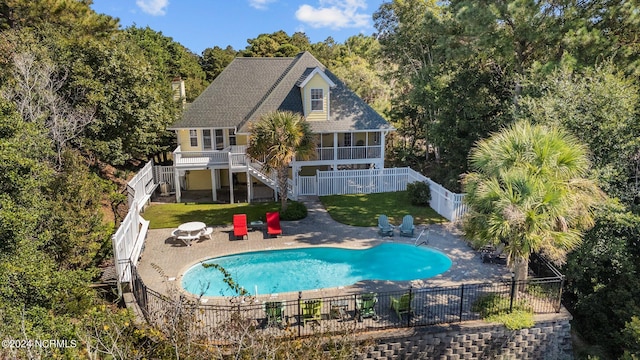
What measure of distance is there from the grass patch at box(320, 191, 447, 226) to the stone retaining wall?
9044 millimetres

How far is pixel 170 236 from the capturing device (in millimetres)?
19844

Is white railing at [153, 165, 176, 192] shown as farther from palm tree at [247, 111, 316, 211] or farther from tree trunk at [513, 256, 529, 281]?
tree trunk at [513, 256, 529, 281]

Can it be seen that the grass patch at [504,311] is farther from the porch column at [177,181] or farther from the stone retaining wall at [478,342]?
the porch column at [177,181]

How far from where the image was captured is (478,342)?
12.4 meters

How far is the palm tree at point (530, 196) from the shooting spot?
35.7ft

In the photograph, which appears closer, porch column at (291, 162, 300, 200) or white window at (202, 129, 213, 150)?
porch column at (291, 162, 300, 200)

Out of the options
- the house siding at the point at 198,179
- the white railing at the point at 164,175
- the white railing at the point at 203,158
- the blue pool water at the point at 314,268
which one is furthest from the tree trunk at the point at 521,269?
the white railing at the point at 164,175

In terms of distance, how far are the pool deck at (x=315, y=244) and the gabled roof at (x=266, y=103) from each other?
754cm

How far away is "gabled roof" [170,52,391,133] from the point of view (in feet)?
88.1

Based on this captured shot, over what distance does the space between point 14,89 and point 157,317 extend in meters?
16.0

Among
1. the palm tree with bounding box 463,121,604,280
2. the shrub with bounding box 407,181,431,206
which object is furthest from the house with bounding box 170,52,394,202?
the palm tree with bounding box 463,121,604,280

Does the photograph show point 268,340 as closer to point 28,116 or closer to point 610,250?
point 610,250

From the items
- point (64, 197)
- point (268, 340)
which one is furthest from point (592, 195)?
→ point (64, 197)

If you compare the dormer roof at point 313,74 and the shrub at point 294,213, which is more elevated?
the dormer roof at point 313,74
